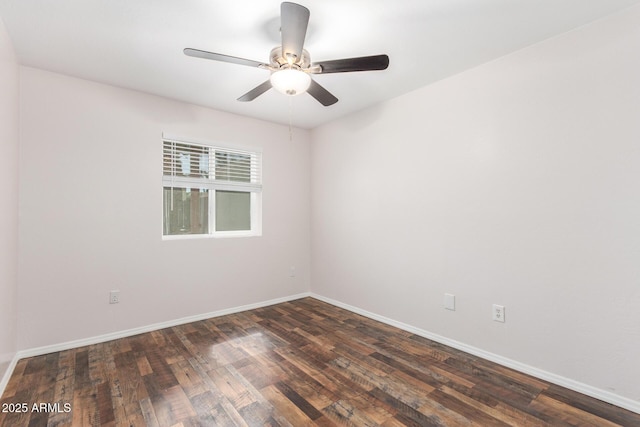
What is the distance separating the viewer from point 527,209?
2232 millimetres

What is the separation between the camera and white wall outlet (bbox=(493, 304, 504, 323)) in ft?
7.77

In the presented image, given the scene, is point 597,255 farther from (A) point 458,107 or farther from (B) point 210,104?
(B) point 210,104

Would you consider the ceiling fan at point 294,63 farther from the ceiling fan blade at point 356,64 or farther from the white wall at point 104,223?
the white wall at point 104,223

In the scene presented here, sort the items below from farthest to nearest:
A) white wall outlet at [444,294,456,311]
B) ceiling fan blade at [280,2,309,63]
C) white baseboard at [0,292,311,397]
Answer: white wall outlet at [444,294,456,311], white baseboard at [0,292,311,397], ceiling fan blade at [280,2,309,63]

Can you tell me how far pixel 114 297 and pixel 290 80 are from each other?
2543 mm

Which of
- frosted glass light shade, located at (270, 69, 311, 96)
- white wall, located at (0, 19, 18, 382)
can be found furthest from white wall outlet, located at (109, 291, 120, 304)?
frosted glass light shade, located at (270, 69, 311, 96)

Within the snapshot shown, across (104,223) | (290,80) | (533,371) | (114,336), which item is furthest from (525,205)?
(114,336)

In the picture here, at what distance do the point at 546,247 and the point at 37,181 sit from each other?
397 cm

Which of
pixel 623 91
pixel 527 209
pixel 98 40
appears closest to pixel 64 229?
pixel 98 40

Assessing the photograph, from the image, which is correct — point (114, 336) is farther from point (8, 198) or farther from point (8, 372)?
point (8, 198)

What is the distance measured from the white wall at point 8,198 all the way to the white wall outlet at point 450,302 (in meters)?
3.27

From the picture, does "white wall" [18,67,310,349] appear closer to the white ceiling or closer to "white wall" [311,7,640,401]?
the white ceiling

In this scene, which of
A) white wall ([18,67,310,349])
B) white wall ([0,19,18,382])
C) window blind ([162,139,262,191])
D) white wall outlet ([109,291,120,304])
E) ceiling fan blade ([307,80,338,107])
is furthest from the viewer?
window blind ([162,139,262,191])

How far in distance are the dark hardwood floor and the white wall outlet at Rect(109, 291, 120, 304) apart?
0.37 metres
